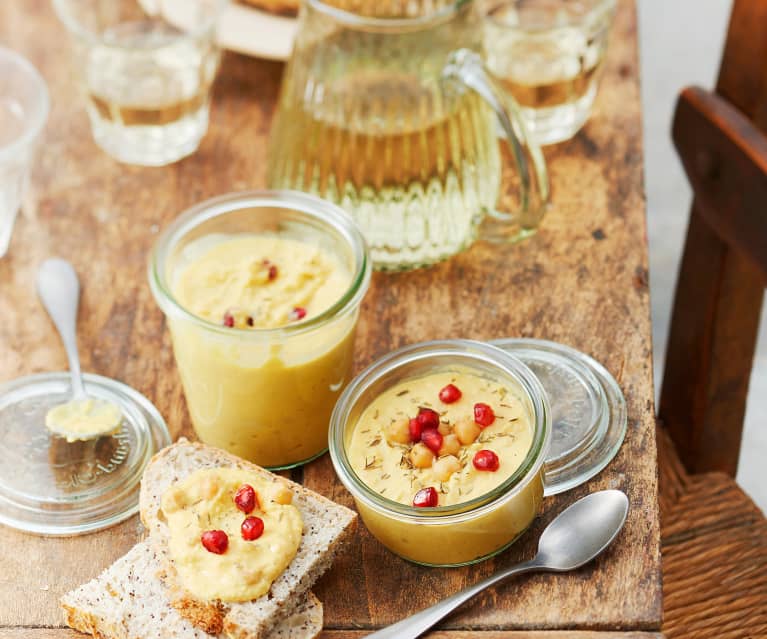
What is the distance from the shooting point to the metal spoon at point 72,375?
4.78 ft

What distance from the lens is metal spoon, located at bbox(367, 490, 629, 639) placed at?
122cm

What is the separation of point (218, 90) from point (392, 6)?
0.48m

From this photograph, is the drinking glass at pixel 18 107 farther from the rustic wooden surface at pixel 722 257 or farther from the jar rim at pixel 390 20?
the rustic wooden surface at pixel 722 257

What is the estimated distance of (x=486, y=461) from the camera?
124 cm

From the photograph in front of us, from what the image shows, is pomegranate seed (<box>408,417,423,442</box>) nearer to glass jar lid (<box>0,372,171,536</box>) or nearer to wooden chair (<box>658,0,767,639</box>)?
glass jar lid (<box>0,372,171,536</box>)

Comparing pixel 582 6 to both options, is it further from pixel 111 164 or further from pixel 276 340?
pixel 276 340

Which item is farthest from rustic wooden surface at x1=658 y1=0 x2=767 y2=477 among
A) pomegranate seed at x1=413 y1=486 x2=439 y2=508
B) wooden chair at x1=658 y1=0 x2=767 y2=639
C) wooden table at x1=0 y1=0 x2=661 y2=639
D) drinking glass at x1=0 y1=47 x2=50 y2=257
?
drinking glass at x1=0 y1=47 x2=50 y2=257

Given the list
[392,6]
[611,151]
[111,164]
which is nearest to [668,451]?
[611,151]

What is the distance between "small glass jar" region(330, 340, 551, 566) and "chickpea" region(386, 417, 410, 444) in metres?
0.05

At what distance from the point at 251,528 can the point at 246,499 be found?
0.04 metres

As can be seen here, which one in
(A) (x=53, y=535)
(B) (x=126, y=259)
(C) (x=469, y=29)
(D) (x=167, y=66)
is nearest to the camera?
(A) (x=53, y=535)

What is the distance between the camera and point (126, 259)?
1692 millimetres

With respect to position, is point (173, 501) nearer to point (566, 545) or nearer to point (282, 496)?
point (282, 496)

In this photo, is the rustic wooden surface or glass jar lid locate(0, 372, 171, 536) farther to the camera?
the rustic wooden surface
